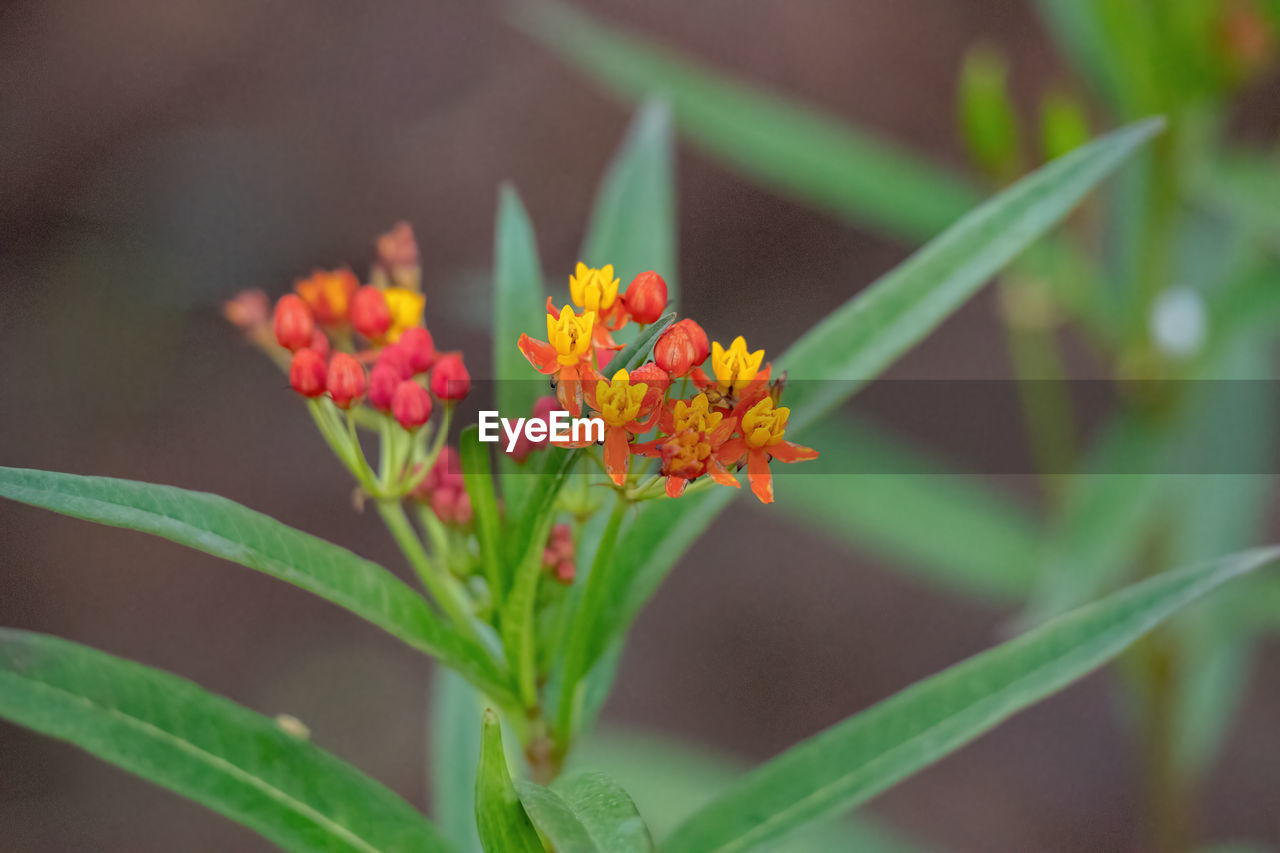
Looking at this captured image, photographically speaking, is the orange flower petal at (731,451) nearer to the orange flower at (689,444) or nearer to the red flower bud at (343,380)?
the orange flower at (689,444)

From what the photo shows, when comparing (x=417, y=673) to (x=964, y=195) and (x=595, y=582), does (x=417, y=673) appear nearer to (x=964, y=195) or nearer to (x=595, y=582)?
(x=964, y=195)

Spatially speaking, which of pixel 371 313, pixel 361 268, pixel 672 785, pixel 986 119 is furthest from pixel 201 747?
pixel 361 268

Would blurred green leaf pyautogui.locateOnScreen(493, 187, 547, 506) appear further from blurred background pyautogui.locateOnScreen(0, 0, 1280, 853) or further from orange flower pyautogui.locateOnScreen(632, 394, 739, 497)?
blurred background pyautogui.locateOnScreen(0, 0, 1280, 853)

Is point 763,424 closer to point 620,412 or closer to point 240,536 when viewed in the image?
point 620,412

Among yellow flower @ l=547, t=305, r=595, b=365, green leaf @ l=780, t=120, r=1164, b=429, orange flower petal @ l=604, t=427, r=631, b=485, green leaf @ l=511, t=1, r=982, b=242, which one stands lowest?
orange flower petal @ l=604, t=427, r=631, b=485

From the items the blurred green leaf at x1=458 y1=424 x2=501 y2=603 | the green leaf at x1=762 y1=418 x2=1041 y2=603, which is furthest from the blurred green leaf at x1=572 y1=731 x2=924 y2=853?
the blurred green leaf at x1=458 y1=424 x2=501 y2=603
